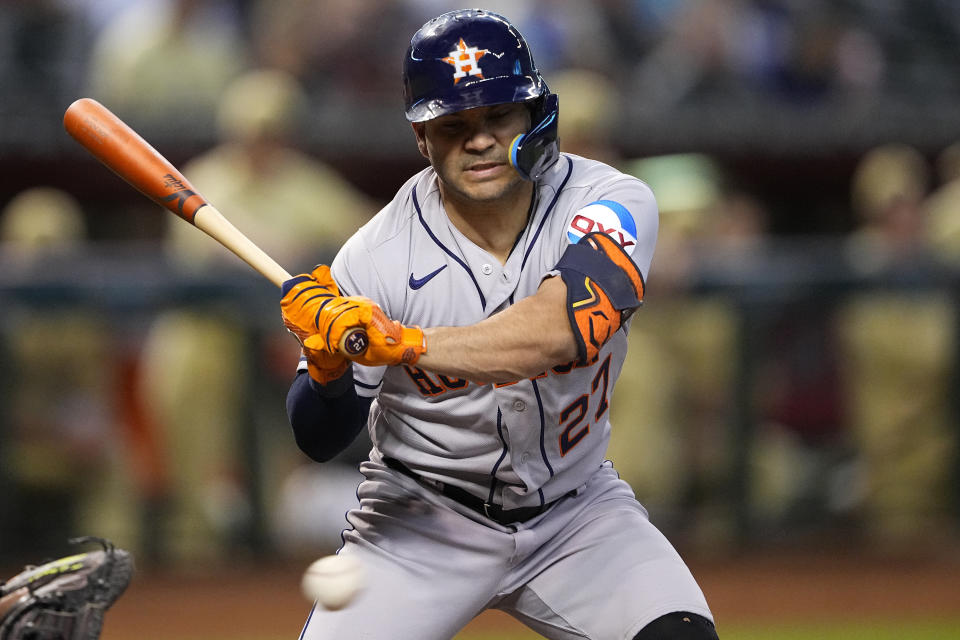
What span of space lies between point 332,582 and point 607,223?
94 centimetres

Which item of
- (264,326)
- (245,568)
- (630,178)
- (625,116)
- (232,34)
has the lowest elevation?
(245,568)

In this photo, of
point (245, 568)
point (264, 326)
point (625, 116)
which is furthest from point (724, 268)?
point (245, 568)

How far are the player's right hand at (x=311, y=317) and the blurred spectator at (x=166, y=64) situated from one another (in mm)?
4620

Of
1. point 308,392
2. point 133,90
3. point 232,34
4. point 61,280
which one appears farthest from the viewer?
point 232,34

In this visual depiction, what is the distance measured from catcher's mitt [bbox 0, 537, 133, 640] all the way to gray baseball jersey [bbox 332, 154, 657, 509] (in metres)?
0.75

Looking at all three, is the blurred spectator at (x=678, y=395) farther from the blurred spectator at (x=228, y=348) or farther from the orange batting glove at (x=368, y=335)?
the orange batting glove at (x=368, y=335)

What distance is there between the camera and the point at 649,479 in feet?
21.4

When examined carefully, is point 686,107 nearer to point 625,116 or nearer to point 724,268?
point 625,116

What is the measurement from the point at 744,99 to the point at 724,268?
1904 millimetres

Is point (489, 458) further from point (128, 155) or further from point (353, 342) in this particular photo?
point (128, 155)

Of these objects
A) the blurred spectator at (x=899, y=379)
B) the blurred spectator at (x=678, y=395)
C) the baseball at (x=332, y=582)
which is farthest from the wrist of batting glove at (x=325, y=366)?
the blurred spectator at (x=899, y=379)

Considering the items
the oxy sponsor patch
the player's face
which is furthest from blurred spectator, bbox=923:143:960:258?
the player's face

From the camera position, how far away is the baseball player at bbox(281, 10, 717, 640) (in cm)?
290

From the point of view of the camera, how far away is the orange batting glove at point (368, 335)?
2699 mm
